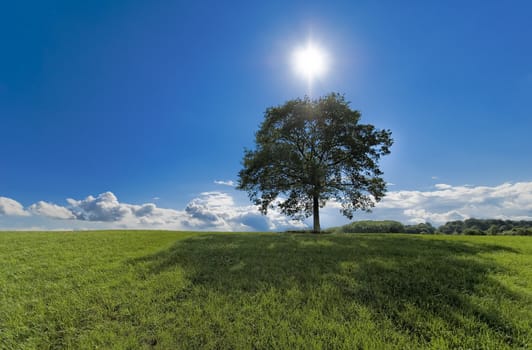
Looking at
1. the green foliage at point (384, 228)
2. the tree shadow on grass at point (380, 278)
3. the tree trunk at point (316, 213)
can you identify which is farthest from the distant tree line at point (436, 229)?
the tree shadow on grass at point (380, 278)

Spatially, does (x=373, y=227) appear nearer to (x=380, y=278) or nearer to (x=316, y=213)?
(x=316, y=213)

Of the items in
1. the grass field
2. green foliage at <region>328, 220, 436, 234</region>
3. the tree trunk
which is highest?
the tree trunk

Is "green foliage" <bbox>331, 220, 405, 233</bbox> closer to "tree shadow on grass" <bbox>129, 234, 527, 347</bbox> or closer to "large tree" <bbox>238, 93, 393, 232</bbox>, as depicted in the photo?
"large tree" <bbox>238, 93, 393, 232</bbox>

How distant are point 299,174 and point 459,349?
1922 centimetres

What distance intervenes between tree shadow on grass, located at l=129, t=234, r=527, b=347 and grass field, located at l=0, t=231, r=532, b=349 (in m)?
0.03

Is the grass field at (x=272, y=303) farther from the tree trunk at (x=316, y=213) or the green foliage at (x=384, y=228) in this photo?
the green foliage at (x=384, y=228)

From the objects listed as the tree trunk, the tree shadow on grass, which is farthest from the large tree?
the tree shadow on grass

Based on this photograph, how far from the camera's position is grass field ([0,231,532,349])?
3.79 metres

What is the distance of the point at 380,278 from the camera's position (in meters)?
5.88

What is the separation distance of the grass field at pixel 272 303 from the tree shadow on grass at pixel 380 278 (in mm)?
31

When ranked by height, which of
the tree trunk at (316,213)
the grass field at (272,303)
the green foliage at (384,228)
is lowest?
the green foliage at (384,228)

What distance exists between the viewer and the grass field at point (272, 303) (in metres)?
3.79

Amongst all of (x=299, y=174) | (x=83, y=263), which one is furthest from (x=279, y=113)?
(x=83, y=263)

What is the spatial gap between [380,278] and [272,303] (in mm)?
3101
